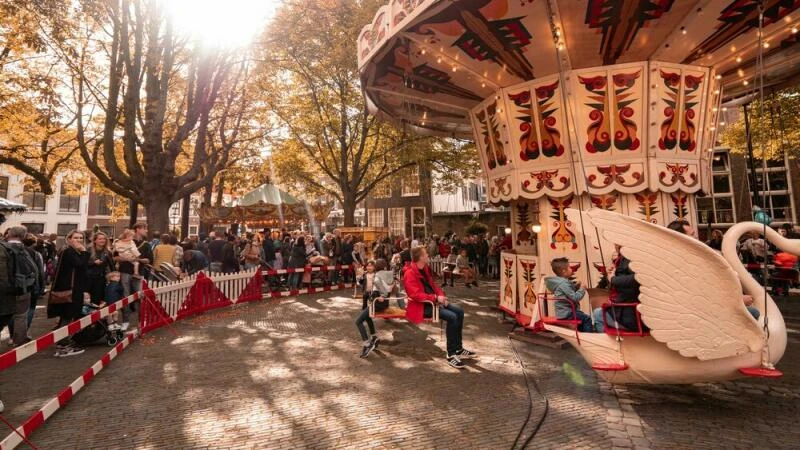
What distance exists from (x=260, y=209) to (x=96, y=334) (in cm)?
1119

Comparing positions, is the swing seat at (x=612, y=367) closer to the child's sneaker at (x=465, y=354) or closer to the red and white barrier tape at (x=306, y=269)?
the child's sneaker at (x=465, y=354)

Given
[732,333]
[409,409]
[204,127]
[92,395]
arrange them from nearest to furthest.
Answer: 1. [732,333]
2. [409,409]
3. [92,395]
4. [204,127]

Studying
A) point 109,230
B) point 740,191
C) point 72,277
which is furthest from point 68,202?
point 740,191

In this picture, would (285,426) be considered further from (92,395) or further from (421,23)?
(421,23)

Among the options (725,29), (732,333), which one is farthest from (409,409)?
(725,29)

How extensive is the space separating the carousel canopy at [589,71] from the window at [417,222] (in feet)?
72.5

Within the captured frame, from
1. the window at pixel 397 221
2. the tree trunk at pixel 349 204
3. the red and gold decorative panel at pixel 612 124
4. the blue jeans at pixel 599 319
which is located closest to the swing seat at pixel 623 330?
the blue jeans at pixel 599 319

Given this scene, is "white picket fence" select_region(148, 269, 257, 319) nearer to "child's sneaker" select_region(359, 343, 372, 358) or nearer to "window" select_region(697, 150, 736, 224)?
"child's sneaker" select_region(359, 343, 372, 358)

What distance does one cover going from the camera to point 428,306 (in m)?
5.85

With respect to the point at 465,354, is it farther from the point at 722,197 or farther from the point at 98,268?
the point at 722,197

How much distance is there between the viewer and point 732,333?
335cm

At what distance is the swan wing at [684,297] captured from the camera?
329cm

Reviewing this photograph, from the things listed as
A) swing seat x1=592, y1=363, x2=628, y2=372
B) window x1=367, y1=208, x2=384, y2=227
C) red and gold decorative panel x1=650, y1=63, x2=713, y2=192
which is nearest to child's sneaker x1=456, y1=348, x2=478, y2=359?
swing seat x1=592, y1=363, x2=628, y2=372

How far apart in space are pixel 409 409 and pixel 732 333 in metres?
2.98
